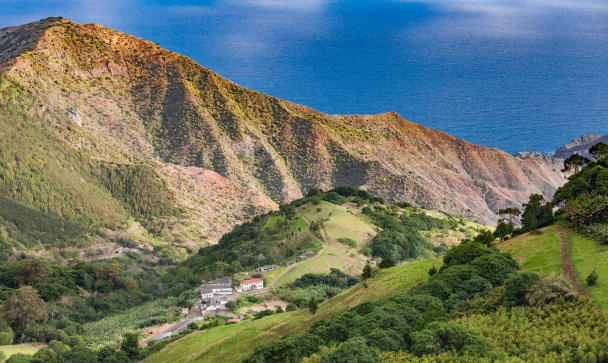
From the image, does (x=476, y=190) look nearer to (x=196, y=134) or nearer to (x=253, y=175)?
(x=253, y=175)

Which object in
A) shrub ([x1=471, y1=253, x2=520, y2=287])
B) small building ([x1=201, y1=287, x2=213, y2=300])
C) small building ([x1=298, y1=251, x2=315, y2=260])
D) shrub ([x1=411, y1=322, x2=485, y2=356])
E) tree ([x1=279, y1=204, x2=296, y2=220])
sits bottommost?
shrub ([x1=411, y1=322, x2=485, y2=356])

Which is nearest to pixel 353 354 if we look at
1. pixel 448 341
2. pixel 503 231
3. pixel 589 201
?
pixel 448 341

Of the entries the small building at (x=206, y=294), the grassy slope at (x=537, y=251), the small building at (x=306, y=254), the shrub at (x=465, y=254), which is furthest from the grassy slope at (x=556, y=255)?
the small building at (x=306, y=254)

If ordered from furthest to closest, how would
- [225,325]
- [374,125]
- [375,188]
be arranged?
[374,125] → [375,188] → [225,325]

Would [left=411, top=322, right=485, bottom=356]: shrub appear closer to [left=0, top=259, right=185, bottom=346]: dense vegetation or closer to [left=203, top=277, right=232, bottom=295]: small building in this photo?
[left=0, top=259, right=185, bottom=346]: dense vegetation

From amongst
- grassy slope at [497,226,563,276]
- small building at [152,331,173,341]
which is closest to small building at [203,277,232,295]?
small building at [152,331,173,341]

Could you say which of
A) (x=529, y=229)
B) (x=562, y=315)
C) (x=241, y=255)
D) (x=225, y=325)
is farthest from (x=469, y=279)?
(x=241, y=255)
